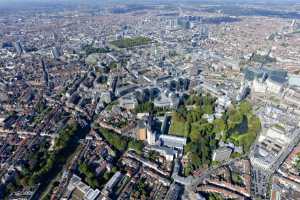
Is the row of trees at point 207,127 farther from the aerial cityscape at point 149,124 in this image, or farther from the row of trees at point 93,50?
the row of trees at point 93,50

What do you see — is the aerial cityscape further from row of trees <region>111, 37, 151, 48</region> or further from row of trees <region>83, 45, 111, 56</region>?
row of trees <region>111, 37, 151, 48</region>

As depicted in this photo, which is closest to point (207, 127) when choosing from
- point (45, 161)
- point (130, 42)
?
point (45, 161)

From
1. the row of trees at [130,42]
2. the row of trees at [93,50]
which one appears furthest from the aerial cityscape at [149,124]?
the row of trees at [130,42]

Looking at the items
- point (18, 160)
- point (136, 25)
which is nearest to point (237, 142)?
point (18, 160)

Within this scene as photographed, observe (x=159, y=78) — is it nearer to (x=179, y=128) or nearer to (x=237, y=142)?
(x=179, y=128)

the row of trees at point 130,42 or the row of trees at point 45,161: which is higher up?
the row of trees at point 130,42

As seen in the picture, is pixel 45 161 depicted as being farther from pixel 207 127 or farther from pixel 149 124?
pixel 207 127

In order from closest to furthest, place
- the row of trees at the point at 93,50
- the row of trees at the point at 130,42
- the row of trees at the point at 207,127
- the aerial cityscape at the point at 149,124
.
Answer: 1. the aerial cityscape at the point at 149,124
2. the row of trees at the point at 207,127
3. the row of trees at the point at 93,50
4. the row of trees at the point at 130,42

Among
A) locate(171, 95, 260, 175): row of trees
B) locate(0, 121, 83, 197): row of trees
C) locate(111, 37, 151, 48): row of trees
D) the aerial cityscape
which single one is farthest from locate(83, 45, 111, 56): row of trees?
locate(0, 121, 83, 197): row of trees
